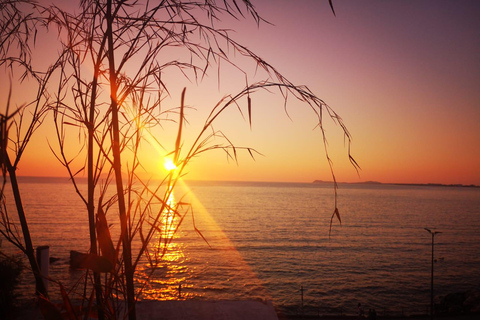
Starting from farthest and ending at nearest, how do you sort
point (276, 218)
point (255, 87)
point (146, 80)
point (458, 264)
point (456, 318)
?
point (276, 218) < point (458, 264) < point (456, 318) < point (146, 80) < point (255, 87)

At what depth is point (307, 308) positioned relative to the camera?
1097 inches

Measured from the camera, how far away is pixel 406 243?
54094 millimetres

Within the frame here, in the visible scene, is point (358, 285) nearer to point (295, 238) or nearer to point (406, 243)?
point (295, 238)

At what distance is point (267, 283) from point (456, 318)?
16.5 m

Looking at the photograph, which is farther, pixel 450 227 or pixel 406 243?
pixel 450 227

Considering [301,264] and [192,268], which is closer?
[192,268]

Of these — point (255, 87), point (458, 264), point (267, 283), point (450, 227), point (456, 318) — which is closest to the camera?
point (255, 87)

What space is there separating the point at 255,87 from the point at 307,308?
30368 millimetres

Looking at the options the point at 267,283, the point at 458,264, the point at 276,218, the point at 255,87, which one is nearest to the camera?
the point at 255,87

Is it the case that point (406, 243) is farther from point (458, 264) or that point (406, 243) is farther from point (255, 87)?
point (255, 87)

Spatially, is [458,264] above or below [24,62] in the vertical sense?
below

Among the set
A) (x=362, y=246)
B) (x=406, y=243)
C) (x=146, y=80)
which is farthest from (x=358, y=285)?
(x=146, y=80)

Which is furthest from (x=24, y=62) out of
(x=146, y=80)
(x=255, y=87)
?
(x=255, y=87)

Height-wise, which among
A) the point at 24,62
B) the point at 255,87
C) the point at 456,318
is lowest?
the point at 456,318
